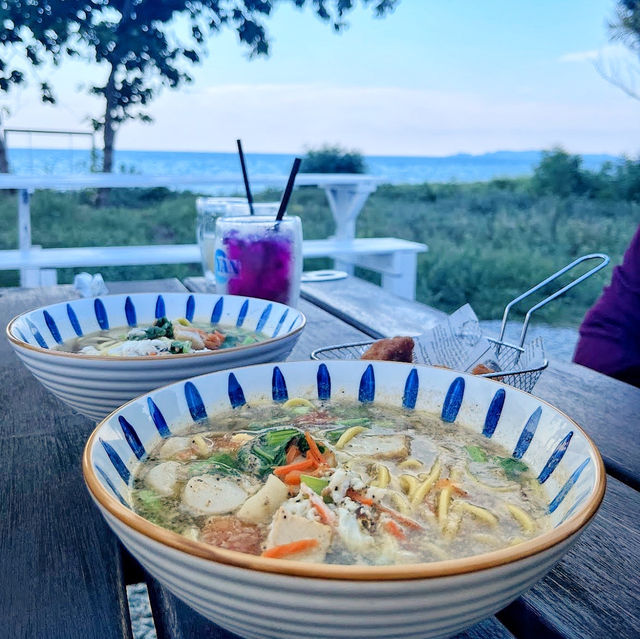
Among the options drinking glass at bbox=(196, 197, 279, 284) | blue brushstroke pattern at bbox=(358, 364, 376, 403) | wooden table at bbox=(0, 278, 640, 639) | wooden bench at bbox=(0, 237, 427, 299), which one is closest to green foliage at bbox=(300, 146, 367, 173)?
wooden bench at bbox=(0, 237, 427, 299)

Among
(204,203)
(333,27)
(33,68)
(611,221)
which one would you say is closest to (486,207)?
(611,221)

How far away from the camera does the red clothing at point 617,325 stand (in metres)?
1.98

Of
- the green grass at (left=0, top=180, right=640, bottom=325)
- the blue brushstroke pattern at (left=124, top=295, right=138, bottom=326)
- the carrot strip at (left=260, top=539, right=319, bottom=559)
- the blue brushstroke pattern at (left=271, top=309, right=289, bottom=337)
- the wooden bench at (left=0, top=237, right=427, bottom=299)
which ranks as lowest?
the green grass at (left=0, top=180, right=640, bottom=325)

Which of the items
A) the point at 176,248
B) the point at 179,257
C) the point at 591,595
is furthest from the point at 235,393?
the point at 176,248

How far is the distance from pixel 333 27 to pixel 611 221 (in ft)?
21.7

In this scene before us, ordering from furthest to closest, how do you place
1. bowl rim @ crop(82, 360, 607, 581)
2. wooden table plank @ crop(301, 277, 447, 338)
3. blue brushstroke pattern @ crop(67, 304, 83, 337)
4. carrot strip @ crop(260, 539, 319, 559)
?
wooden table plank @ crop(301, 277, 447, 338) < blue brushstroke pattern @ crop(67, 304, 83, 337) < carrot strip @ crop(260, 539, 319, 559) < bowl rim @ crop(82, 360, 607, 581)

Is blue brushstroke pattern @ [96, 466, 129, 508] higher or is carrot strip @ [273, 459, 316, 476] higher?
blue brushstroke pattern @ [96, 466, 129, 508]

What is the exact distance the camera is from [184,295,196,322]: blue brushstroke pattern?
4.15ft

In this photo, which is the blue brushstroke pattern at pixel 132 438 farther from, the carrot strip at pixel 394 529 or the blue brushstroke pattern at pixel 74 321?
the blue brushstroke pattern at pixel 74 321

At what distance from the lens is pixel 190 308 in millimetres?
1269

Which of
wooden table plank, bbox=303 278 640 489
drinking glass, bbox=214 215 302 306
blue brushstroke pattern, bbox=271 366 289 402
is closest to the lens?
blue brushstroke pattern, bbox=271 366 289 402

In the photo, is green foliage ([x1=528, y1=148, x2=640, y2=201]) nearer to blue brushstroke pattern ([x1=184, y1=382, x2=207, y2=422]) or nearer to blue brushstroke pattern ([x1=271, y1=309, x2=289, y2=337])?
blue brushstroke pattern ([x1=271, y1=309, x2=289, y2=337])

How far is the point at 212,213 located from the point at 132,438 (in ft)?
3.82

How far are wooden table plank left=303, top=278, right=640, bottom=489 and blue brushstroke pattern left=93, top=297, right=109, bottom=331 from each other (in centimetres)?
47
